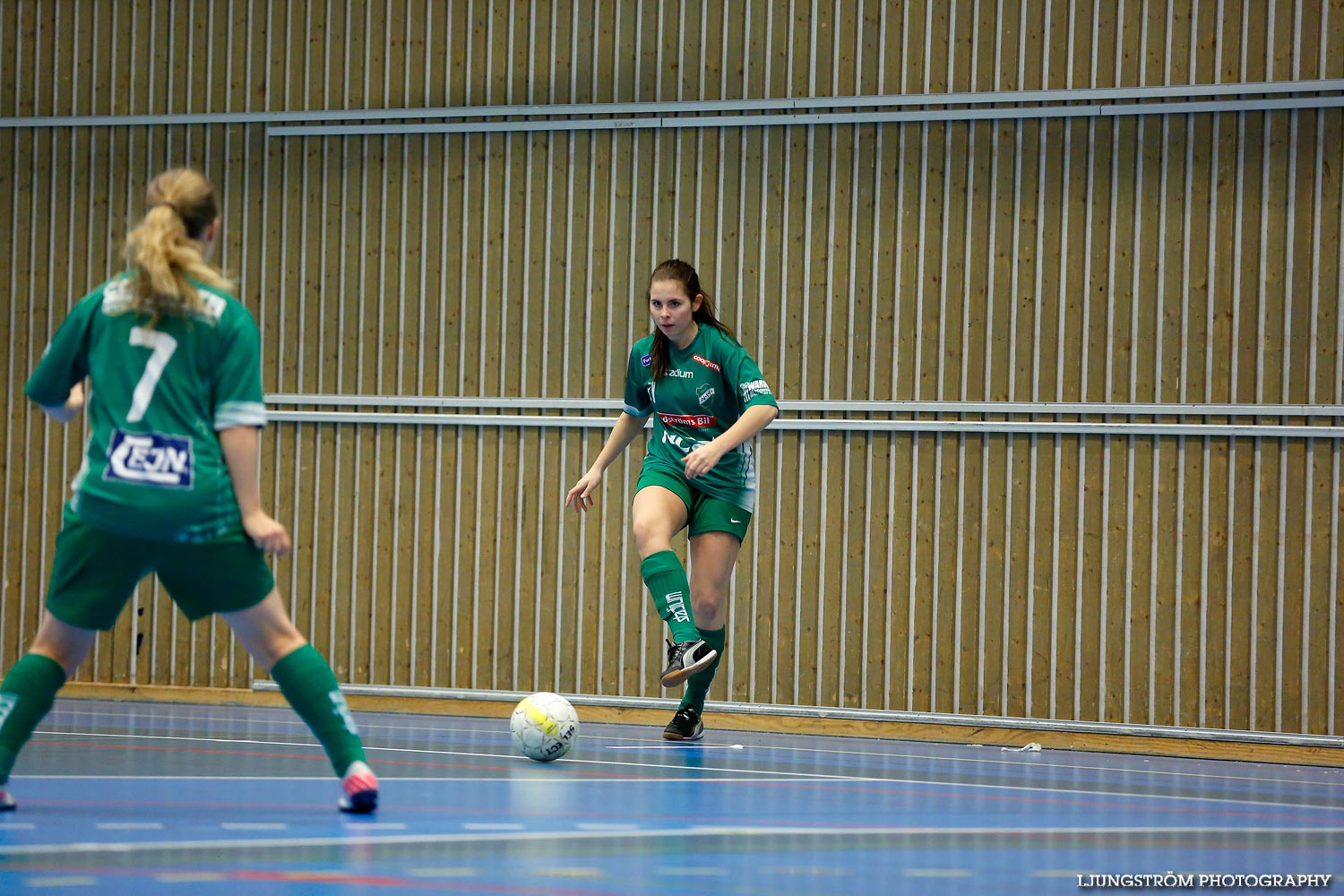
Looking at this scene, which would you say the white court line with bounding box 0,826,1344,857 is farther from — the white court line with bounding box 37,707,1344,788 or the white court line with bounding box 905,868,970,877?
the white court line with bounding box 37,707,1344,788

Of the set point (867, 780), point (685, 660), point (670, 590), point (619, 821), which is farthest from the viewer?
point (670, 590)

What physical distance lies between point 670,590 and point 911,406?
3.09 metres

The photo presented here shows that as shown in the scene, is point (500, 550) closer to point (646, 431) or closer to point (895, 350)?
point (646, 431)

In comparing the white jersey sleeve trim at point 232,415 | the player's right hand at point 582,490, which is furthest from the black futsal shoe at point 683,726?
the white jersey sleeve trim at point 232,415

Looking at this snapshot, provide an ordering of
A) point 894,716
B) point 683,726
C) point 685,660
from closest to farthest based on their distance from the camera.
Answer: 1. point 685,660
2. point 683,726
3. point 894,716

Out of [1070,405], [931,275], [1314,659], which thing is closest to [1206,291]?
[1070,405]

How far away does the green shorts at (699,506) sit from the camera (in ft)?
21.7

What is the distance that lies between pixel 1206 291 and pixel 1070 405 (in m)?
0.99

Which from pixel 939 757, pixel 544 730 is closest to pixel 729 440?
pixel 544 730

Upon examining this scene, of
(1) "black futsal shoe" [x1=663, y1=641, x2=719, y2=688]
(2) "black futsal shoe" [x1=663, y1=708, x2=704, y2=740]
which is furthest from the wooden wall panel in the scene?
(1) "black futsal shoe" [x1=663, y1=641, x2=719, y2=688]

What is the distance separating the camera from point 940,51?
29.1 ft

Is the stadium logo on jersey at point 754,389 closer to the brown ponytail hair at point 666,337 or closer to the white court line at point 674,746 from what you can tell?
the brown ponytail hair at point 666,337

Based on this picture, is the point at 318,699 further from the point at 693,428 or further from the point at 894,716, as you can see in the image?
the point at 894,716

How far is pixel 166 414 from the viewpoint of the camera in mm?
3826
